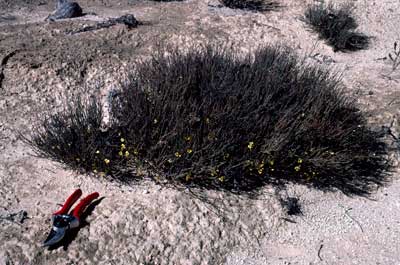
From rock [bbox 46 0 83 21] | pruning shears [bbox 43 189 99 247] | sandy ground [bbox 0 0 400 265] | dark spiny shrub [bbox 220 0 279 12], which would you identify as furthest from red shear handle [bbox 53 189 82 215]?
dark spiny shrub [bbox 220 0 279 12]

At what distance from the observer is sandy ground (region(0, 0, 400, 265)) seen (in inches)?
177

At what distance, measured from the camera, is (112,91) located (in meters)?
5.92

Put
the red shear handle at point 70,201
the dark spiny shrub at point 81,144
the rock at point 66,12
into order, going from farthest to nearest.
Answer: the rock at point 66,12 < the dark spiny shrub at point 81,144 < the red shear handle at point 70,201

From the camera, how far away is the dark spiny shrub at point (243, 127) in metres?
4.96

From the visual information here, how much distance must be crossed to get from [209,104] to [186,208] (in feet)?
3.39

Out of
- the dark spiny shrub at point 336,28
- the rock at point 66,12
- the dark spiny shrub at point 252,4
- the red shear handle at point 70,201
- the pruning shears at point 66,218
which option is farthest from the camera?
the dark spiny shrub at point 252,4

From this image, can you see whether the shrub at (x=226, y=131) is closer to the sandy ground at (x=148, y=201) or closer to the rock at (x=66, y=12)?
the sandy ground at (x=148, y=201)

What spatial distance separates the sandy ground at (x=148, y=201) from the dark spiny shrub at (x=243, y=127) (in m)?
0.21

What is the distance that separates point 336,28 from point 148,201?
455 cm

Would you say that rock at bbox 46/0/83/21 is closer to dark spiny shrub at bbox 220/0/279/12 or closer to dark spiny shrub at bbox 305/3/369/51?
dark spiny shrub at bbox 220/0/279/12

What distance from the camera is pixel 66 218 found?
4.35 m

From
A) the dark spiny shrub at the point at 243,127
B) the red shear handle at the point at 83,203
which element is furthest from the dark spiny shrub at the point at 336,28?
the red shear handle at the point at 83,203

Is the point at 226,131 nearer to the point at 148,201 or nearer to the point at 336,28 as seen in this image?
the point at 148,201

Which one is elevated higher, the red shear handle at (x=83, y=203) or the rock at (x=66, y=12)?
the rock at (x=66, y=12)
